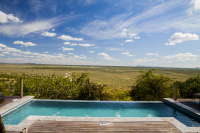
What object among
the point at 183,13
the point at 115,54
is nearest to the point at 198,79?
the point at 183,13

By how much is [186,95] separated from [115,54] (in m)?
39.4

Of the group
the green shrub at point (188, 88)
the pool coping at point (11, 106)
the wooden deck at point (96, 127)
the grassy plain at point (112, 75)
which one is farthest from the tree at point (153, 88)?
the pool coping at point (11, 106)

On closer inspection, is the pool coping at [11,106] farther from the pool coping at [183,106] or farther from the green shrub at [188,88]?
the green shrub at [188,88]

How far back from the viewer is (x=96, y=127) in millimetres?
2770

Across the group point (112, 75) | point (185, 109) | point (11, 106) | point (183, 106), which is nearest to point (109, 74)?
point (112, 75)

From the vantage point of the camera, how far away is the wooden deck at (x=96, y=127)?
2641mm

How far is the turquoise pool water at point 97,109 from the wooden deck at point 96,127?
5.65 ft

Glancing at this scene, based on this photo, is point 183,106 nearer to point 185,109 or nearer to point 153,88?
point 185,109

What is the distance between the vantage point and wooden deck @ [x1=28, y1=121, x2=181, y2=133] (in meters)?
2.64

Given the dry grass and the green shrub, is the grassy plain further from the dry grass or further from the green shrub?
the green shrub

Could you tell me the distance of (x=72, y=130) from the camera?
2627 millimetres

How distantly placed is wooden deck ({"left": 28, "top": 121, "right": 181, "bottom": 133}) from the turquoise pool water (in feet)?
5.65

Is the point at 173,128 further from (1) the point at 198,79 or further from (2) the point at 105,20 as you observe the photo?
(2) the point at 105,20

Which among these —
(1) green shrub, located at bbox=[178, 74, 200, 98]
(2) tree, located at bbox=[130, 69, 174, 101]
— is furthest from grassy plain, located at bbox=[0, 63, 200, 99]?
(1) green shrub, located at bbox=[178, 74, 200, 98]
